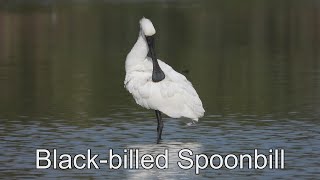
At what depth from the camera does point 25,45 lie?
121 ft

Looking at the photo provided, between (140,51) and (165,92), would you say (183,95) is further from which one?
(140,51)

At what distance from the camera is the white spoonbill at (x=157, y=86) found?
16.5 metres

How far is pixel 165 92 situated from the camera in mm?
16562

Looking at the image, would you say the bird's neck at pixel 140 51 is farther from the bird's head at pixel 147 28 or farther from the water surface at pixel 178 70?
the water surface at pixel 178 70

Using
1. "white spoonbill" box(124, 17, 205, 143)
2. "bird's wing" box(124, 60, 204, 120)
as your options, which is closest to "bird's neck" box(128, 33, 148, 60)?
"white spoonbill" box(124, 17, 205, 143)

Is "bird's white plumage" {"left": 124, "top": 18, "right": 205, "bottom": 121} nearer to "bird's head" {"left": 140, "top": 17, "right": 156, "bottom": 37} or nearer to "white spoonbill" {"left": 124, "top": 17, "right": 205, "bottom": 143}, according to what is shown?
"white spoonbill" {"left": 124, "top": 17, "right": 205, "bottom": 143}

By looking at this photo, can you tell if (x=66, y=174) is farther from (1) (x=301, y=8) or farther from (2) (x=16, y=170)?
(1) (x=301, y=8)

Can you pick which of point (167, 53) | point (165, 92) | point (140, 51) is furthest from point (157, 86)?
point (167, 53)

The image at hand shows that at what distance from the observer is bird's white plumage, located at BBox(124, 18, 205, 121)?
16.5 metres

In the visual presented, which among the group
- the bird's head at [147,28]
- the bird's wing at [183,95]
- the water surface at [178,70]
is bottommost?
the water surface at [178,70]

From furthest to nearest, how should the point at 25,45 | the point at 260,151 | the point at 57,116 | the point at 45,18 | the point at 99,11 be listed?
1. the point at 99,11
2. the point at 45,18
3. the point at 25,45
4. the point at 57,116
5. the point at 260,151

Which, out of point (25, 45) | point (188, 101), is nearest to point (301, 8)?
point (25, 45)

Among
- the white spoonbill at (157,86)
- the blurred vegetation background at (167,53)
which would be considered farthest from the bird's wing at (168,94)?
the blurred vegetation background at (167,53)

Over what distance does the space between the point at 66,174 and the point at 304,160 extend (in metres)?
2.81
